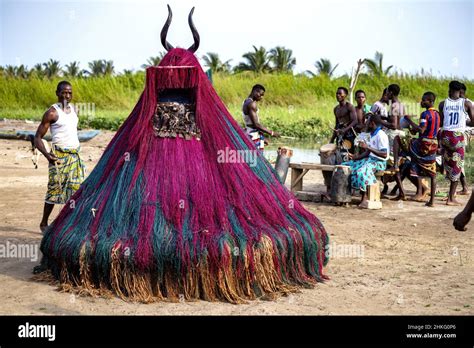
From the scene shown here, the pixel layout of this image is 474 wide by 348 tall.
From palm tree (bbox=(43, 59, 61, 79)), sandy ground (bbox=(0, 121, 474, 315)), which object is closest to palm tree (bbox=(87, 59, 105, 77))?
palm tree (bbox=(43, 59, 61, 79))

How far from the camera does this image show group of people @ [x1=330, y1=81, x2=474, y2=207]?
9969 mm

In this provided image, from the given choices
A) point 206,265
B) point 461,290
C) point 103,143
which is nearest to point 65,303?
point 206,265

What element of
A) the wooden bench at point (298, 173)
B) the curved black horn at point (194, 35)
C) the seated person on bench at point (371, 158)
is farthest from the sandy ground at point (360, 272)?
the curved black horn at point (194, 35)

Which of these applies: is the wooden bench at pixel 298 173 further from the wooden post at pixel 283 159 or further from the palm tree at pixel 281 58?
the palm tree at pixel 281 58

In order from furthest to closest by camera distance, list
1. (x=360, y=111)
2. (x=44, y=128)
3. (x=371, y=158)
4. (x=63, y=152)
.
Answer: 1. (x=360, y=111)
2. (x=371, y=158)
3. (x=63, y=152)
4. (x=44, y=128)

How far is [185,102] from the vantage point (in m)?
6.00

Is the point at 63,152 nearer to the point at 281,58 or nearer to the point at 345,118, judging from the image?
the point at 345,118

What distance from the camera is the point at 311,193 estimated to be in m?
10.6

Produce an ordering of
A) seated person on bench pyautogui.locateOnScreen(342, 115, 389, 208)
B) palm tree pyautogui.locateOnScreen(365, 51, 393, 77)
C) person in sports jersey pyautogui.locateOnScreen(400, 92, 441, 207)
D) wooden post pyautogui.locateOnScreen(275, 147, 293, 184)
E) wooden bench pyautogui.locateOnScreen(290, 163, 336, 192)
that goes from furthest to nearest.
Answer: palm tree pyautogui.locateOnScreen(365, 51, 393, 77)
wooden bench pyautogui.locateOnScreen(290, 163, 336, 192)
wooden post pyautogui.locateOnScreen(275, 147, 293, 184)
person in sports jersey pyautogui.locateOnScreen(400, 92, 441, 207)
seated person on bench pyautogui.locateOnScreen(342, 115, 389, 208)

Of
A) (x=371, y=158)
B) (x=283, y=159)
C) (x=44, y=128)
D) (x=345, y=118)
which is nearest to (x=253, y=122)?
(x=283, y=159)

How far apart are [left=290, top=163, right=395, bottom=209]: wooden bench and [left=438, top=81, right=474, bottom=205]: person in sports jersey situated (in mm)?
844

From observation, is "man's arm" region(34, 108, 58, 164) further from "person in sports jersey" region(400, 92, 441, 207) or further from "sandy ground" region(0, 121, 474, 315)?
"person in sports jersey" region(400, 92, 441, 207)

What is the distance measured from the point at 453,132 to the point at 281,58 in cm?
3133

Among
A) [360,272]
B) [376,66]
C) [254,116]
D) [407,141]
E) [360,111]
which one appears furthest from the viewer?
[376,66]
